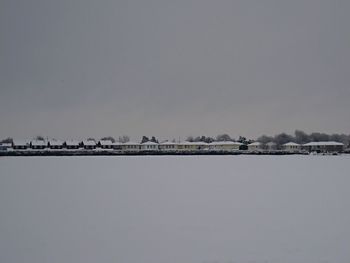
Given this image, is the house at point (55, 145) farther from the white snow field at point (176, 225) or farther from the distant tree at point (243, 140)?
the white snow field at point (176, 225)

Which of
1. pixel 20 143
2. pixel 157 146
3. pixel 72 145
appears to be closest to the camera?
pixel 72 145

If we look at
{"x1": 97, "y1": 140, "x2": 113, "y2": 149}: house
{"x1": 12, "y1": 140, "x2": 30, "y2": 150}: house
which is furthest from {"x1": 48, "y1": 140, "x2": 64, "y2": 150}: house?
{"x1": 97, "y1": 140, "x2": 113, "y2": 149}: house

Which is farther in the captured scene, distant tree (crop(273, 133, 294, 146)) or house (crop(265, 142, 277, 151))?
distant tree (crop(273, 133, 294, 146))

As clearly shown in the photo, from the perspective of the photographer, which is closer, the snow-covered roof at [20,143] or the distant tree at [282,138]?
the snow-covered roof at [20,143]

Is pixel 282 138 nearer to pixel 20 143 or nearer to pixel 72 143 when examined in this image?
pixel 72 143

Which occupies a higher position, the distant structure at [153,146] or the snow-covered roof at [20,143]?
the snow-covered roof at [20,143]

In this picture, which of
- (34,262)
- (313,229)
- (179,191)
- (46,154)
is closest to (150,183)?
(179,191)

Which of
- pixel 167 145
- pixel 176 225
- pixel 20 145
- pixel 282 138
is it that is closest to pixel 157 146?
pixel 167 145

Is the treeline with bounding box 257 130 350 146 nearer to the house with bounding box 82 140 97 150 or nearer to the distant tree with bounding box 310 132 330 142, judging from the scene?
the distant tree with bounding box 310 132 330 142

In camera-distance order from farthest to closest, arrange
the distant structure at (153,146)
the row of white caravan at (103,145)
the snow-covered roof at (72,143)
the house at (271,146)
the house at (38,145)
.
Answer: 1. the house at (271,146)
2. the snow-covered roof at (72,143)
3. the row of white caravan at (103,145)
4. the house at (38,145)
5. the distant structure at (153,146)

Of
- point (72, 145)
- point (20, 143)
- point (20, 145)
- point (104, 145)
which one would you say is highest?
point (20, 143)

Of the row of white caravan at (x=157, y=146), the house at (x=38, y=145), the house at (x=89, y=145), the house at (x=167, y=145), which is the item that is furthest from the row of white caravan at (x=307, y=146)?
the house at (x=38, y=145)

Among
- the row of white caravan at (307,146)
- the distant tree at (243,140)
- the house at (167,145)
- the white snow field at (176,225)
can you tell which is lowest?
the white snow field at (176,225)

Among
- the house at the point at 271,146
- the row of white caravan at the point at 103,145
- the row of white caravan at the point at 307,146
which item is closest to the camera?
the row of white caravan at the point at 307,146
